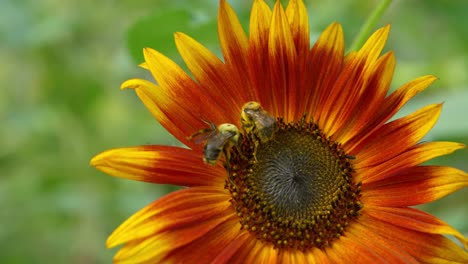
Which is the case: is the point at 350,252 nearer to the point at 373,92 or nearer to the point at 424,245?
the point at 424,245

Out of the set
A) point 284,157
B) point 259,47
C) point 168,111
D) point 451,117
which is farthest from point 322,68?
point 451,117

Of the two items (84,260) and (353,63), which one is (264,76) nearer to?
(353,63)

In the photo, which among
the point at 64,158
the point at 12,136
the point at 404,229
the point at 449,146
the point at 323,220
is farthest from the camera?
the point at 12,136

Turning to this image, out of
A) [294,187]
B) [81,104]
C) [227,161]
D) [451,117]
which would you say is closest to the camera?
[227,161]

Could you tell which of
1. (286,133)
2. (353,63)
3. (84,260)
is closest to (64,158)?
(84,260)

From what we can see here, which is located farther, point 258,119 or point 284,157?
point 284,157

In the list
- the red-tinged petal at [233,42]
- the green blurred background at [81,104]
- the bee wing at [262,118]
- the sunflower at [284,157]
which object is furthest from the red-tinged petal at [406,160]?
the green blurred background at [81,104]

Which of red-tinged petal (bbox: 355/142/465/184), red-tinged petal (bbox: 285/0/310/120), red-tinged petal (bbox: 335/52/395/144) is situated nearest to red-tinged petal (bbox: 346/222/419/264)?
red-tinged petal (bbox: 355/142/465/184)
